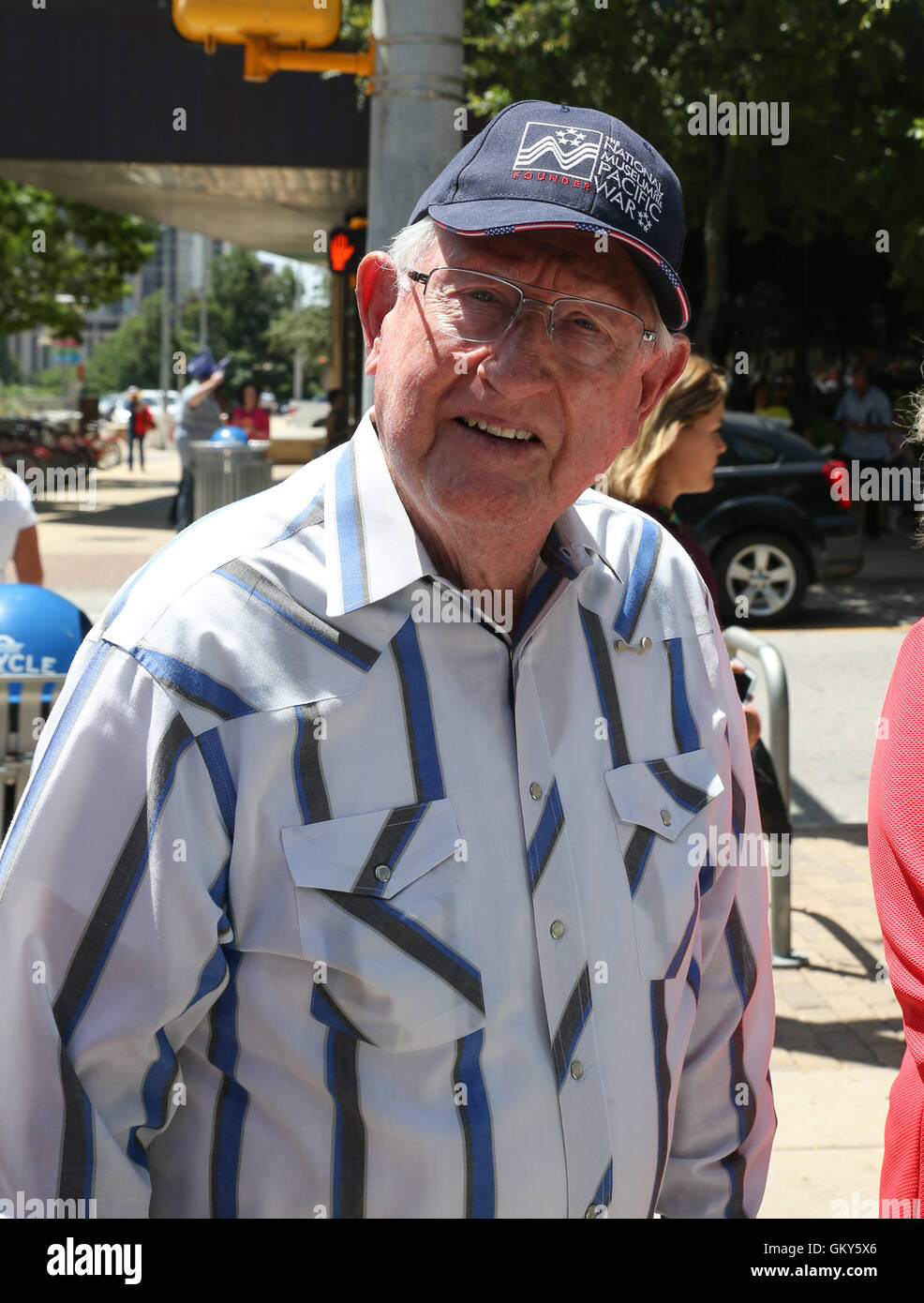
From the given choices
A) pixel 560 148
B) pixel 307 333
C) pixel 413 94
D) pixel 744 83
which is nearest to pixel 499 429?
pixel 560 148

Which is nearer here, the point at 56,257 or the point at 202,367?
the point at 202,367

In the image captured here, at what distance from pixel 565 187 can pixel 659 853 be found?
850 mm

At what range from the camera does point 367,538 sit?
5.84 feet

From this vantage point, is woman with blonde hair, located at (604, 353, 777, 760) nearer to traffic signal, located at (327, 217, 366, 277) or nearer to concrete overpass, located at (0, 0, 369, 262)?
traffic signal, located at (327, 217, 366, 277)

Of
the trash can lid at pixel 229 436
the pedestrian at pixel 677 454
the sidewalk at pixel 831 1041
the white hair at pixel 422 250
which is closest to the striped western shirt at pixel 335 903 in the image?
the white hair at pixel 422 250

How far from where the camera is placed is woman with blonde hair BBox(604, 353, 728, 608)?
169 inches

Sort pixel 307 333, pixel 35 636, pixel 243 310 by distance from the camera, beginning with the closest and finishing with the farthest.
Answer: pixel 35 636, pixel 307 333, pixel 243 310

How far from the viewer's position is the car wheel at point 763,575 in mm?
11977

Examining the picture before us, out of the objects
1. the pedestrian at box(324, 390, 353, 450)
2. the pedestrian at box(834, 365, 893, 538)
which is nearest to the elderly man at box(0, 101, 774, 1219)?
the pedestrian at box(834, 365, 893, 538)

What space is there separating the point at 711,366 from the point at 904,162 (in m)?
11.0

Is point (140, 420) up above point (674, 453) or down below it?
above

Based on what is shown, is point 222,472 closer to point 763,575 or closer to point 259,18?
point 763,575
